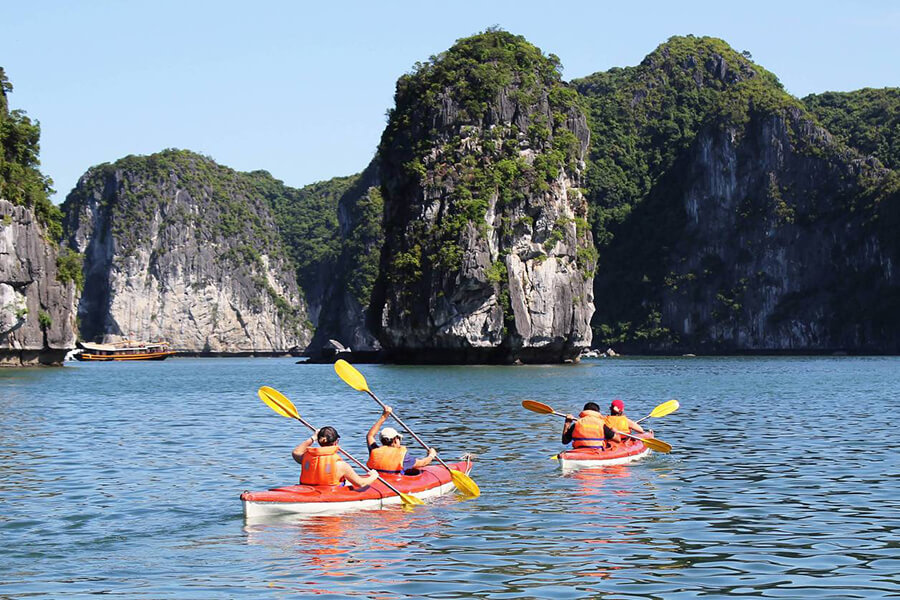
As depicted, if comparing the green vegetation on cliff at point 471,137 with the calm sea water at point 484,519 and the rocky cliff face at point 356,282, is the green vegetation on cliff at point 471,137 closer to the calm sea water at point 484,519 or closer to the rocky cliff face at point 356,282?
the calm sea water at point 484,519

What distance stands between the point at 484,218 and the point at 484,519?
6937 cm

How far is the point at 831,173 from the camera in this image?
150 m

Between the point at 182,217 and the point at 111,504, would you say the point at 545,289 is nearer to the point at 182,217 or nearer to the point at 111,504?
the point at 111,504

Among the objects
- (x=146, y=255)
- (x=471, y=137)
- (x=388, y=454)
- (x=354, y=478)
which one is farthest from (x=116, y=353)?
(x=354, y=478)

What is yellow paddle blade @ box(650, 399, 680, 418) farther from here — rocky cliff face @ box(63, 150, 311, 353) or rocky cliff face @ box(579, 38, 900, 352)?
rocky cliff face @ box(63, 150, 311, 353)

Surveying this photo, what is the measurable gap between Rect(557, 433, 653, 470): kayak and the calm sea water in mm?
217

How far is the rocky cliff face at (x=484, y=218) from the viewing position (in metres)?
84.8

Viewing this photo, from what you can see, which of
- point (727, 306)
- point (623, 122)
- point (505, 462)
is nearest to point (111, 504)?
point (505, 462)

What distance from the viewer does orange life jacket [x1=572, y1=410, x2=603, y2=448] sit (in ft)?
73.0

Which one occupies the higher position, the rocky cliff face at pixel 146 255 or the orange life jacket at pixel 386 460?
the rocky cliff face at pixel 146 255

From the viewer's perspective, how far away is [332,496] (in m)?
16.7

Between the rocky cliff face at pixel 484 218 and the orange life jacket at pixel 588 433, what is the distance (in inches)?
2410

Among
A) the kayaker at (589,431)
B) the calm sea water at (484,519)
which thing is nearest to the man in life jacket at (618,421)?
the kayaker at (589,431)

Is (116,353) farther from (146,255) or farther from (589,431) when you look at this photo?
(589,431)
